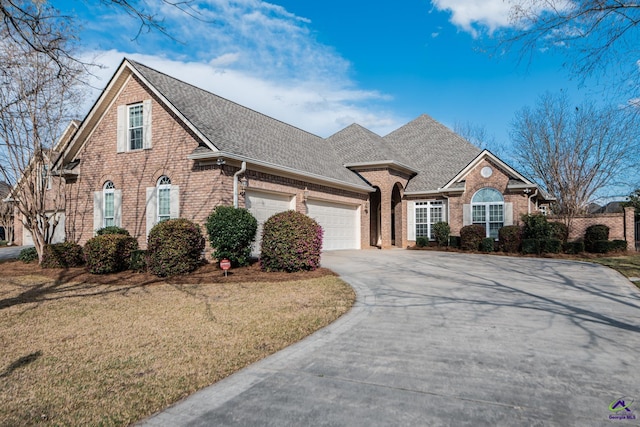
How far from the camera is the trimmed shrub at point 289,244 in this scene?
11922mm

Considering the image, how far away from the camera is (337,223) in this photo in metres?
20.1

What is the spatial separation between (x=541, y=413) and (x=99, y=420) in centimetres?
366

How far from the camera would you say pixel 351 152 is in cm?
2408

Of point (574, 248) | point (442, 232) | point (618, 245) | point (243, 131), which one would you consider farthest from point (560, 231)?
point (243, 131)

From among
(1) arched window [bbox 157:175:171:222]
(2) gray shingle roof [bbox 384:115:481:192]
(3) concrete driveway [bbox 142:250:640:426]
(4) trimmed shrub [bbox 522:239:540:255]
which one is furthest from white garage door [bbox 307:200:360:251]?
(3) concrete driveway [bbox 142:250:640:426]

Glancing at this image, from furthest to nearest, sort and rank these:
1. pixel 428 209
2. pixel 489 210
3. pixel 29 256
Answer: pixel 428 209, pixel 489 210, pixel 29 256

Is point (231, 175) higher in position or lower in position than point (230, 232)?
higher

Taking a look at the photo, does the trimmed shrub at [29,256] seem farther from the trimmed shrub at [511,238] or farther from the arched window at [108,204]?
the trimmed shrub at [511,238]

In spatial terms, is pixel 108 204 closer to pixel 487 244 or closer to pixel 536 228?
pixel 487 244

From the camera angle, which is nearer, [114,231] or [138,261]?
[138,261]

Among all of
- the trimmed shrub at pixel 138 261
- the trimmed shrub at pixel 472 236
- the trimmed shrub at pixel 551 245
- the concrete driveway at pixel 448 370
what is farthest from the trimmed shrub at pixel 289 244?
the trimmed shrub at pixel 551 245

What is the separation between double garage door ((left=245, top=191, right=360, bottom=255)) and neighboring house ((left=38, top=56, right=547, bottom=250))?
50 millimetres

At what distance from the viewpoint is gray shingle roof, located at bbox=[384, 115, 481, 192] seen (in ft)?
79.5

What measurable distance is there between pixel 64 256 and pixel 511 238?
18303 mm
